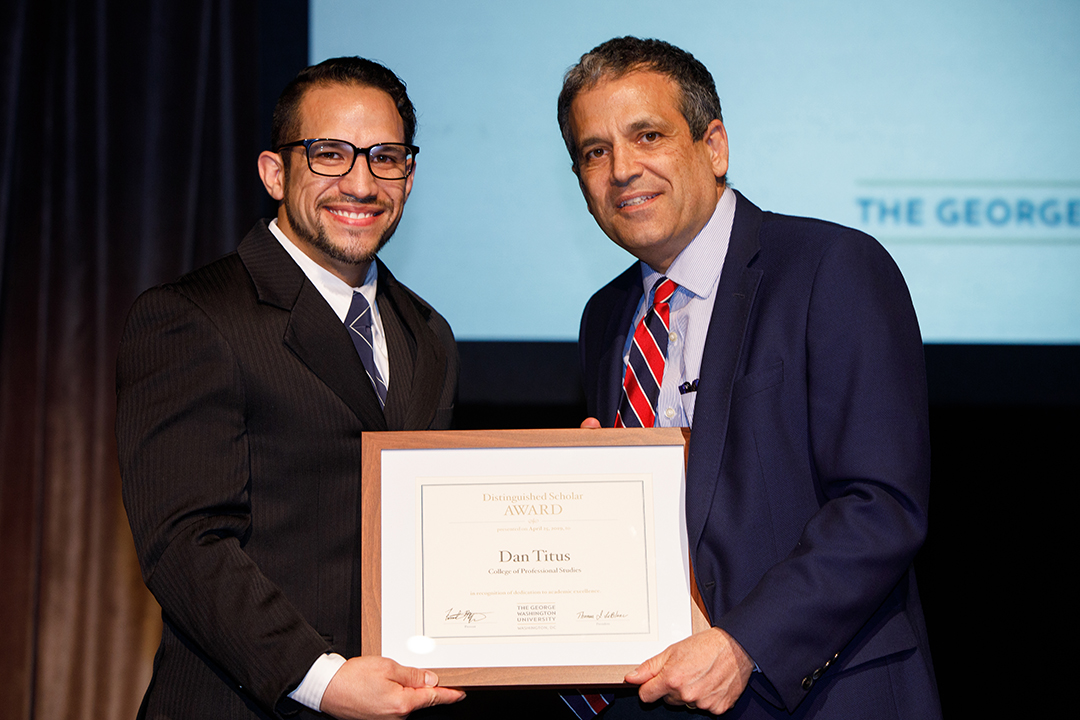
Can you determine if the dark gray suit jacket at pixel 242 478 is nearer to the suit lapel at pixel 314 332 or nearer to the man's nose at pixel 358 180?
the suit lapel at pixel 314 332

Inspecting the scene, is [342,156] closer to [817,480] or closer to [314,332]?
[314,332]

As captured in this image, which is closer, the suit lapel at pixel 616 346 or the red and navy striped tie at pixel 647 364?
the red and navy striped tie at pixel 647 364

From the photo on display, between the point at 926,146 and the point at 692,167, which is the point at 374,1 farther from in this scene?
the point at 926,146

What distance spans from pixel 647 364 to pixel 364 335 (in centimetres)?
67

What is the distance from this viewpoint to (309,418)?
1734 millimetres

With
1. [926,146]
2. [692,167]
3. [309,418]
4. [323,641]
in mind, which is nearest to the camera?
[323,641]

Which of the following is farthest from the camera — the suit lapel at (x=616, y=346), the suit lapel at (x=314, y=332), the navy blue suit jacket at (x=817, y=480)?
the suit lapel at (x=616, y=346)

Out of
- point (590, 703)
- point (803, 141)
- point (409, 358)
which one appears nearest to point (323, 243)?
point (409, 358)

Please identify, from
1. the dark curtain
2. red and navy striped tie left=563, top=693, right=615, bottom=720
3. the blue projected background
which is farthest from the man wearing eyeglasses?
the dark curtain

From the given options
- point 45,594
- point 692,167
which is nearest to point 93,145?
point 45,594

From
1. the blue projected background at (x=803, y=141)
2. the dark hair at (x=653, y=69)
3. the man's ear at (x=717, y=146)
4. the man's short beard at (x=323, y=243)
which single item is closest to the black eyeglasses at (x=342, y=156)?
the man's short beard at (x=323, y=243)

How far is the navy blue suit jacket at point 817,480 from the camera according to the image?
155cm

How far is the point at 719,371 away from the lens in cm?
173

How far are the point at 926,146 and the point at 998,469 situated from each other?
115cm
